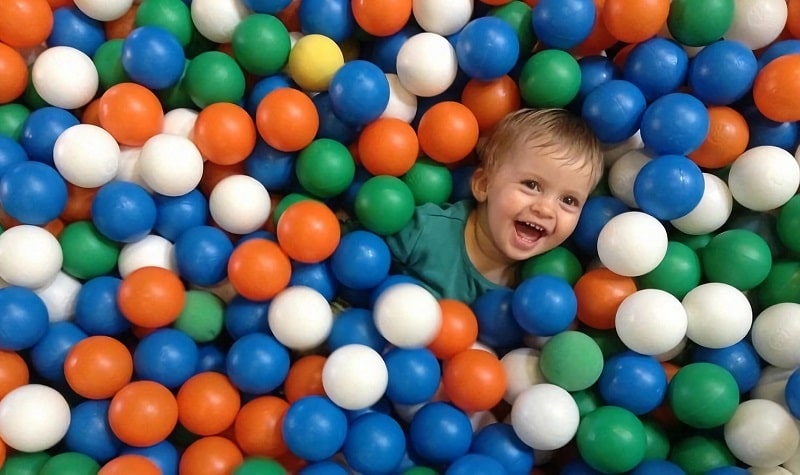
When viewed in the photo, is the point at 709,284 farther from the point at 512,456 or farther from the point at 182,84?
the point at 182,84

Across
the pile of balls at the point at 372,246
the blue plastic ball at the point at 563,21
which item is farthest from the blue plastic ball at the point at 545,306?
the blue plastic ball at the point at 563,21

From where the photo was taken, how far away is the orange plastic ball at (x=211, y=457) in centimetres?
123

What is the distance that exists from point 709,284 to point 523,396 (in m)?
0.35

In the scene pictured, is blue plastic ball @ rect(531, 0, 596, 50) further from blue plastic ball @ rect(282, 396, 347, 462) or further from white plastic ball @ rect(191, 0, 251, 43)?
blue plastic ball @ rect(282, 396, 347, 462)

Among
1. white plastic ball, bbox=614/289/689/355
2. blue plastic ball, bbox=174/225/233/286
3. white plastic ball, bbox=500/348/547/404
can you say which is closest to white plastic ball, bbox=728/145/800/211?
white plastic ball, bbox=614/289/689/355

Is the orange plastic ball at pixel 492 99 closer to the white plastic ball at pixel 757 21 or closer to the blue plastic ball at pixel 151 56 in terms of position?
the white plastic ball at pixel 757 21

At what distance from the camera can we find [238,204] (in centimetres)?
139

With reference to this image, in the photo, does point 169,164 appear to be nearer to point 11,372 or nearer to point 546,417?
point 11,372

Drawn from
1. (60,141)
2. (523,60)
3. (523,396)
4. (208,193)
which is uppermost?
(523,60)

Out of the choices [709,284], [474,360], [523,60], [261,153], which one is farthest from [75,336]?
[709,284]

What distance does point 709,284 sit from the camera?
1.32 m

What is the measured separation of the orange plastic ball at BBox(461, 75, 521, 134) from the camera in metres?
1.48

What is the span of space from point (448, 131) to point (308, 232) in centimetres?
32

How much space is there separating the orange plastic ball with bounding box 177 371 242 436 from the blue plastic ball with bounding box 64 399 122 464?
0.11m
